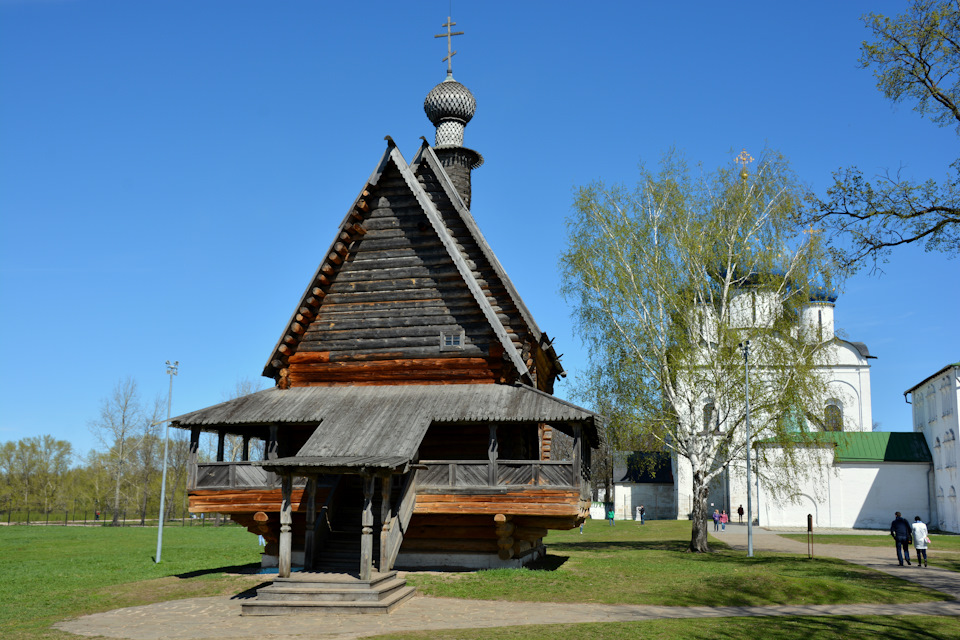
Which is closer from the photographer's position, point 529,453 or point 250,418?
point 250,418

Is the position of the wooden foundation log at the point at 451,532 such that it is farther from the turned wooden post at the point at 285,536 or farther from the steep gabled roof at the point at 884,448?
the steep gabled roof at the point at 884,448

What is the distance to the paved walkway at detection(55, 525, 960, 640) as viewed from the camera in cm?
1232

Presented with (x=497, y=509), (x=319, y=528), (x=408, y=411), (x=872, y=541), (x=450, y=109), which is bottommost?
(x=872, y=541)

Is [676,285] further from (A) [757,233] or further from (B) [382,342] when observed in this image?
(B) [382,342]

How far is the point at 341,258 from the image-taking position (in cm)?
2073

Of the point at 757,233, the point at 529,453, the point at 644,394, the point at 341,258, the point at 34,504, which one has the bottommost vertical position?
the point at 34,504

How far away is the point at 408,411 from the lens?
1816cm

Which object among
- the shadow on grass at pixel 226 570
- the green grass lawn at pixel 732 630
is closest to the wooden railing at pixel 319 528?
the shadow on grass at pixel 226 570

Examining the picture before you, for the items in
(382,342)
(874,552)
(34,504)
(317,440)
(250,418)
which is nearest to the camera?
(317,440)

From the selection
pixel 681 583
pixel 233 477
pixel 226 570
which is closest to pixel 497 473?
pixel 681 583

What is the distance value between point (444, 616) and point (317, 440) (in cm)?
533

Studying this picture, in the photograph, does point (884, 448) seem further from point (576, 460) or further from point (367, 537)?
point (367, 537)

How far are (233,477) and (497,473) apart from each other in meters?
6.56

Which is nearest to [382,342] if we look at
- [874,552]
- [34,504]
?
[874,552]
